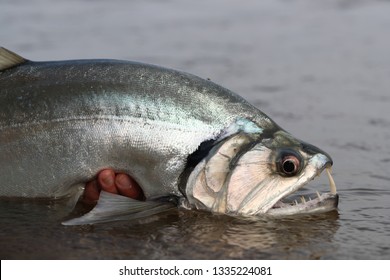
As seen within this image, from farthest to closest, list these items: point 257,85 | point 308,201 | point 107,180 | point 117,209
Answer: point 257,85 → point 308,201 → point 107,180 → point 117,209

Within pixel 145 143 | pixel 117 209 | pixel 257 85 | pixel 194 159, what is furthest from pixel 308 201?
pixel 257 85

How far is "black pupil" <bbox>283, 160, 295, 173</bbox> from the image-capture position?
4.45 meters

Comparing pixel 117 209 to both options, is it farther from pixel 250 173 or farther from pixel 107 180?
pixel 250 173

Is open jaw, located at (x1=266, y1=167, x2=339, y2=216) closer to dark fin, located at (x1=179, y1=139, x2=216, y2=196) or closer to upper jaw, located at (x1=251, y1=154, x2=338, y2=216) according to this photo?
upper jaw, located at (x1=251, y1=154, x2=338, y2=216)

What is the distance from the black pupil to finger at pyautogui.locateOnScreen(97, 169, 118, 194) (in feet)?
2.98

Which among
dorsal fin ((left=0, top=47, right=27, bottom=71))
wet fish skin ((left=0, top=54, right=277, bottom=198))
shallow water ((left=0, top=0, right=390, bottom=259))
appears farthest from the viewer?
dorsal fin ((left=0, top=47, right=27, bottom=71))

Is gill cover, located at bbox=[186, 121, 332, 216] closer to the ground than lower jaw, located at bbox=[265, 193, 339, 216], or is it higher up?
higher up

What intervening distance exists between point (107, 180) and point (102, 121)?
31cm

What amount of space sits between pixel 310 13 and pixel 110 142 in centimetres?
755

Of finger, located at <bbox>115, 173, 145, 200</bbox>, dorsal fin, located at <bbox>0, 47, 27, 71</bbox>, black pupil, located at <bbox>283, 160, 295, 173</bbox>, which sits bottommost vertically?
finger, located at <bbox>115, 173, 145, 200</bbox>

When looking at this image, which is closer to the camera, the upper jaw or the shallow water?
the shallow water

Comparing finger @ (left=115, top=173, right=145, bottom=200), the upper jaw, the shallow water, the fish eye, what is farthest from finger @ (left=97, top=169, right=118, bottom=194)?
the fish eye

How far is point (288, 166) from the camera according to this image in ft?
14.6

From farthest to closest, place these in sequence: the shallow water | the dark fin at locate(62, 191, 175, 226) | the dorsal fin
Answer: the dorsal fin < the dark fin at locate(62, 191, 175, 226) < the shallow water
